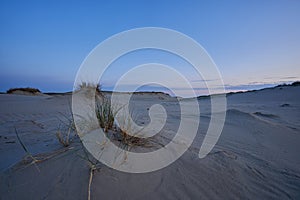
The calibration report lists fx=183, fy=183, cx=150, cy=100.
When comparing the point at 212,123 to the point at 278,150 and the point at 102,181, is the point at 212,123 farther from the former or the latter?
the point at 102,181

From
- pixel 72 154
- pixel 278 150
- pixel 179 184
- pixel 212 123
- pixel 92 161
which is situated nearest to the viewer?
pixel 179 184

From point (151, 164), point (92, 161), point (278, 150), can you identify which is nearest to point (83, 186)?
point (92, 161)

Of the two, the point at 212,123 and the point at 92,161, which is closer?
the point at 92,161

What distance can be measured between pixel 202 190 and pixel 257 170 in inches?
31.2

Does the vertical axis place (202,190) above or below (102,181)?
below

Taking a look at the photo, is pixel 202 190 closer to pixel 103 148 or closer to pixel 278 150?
pixel 103 148

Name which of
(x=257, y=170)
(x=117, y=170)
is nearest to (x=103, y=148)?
(x=117, y=170)

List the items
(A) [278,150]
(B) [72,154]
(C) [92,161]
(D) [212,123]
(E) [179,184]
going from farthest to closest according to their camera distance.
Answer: (D) [212,123] → (A) [278,150] → (B) [72,154] → (C) [92,161] → (E) [179,184]

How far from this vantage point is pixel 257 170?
188 centimetres

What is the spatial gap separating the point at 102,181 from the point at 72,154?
53 cm

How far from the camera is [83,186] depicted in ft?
4.58

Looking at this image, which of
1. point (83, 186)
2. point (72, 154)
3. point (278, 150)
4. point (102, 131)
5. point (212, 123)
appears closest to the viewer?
point (83, 186)

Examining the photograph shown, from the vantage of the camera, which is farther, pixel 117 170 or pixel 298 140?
pixel 298 140

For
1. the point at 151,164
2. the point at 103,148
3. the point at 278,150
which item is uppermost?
the point at 103,148
